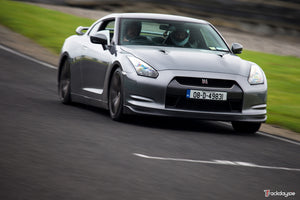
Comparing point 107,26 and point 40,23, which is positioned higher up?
point 107,26

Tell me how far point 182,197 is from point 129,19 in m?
5.26

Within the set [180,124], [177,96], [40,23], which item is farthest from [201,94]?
[40,23]

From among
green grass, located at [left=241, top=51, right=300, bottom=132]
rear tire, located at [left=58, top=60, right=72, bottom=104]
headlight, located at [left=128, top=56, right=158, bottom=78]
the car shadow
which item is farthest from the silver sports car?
green grass, located at [left=241, top=51, right=300, bottom=132]

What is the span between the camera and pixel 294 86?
53.7 feet

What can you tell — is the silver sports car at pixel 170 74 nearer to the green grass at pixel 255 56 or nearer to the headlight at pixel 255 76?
the headlight at pixel 255 76

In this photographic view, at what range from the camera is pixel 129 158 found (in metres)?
6.82

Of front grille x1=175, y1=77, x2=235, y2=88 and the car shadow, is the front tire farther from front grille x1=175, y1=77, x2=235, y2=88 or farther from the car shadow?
front grille x1=175, y1=77, x2=235, y2=88

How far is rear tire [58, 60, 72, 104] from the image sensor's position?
1127 cm

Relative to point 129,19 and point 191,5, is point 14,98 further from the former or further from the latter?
point 191,5

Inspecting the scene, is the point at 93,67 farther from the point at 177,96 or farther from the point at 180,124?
the point at 177,96

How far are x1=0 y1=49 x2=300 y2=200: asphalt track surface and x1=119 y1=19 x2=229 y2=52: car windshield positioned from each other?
3.44ft

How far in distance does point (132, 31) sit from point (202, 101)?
1.71 metres

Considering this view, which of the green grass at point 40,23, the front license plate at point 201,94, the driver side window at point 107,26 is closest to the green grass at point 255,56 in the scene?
the green grass at point 40,23

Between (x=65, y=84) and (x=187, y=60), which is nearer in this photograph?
(x=187, y=60)
